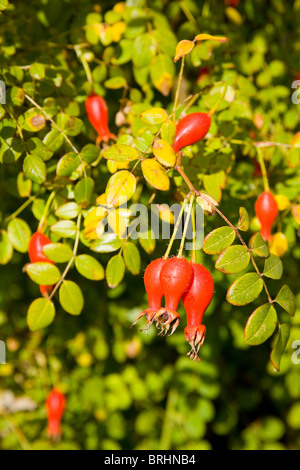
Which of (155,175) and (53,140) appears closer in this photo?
(155,175)

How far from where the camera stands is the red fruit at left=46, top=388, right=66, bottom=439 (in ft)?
5.30

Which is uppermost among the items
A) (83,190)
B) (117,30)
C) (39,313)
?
(117,30)

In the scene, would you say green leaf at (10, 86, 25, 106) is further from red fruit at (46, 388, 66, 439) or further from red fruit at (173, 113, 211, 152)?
red fruit at (46, 388, 66, 439)

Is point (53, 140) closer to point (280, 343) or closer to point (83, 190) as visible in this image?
point (83, 190)

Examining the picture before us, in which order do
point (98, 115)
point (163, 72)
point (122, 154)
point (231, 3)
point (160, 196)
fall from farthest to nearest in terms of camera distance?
1. point (231, 3)
2. point (160, 196)
3. point (163, 72)
4. point (98, 115)
5. point (122, 154)

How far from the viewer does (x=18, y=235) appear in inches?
45.8

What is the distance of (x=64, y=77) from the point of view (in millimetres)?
1120

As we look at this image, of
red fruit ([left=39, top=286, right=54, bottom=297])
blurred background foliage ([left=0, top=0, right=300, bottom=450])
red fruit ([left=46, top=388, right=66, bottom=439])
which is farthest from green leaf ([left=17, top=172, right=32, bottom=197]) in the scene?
red fruit ([left=46, top=388, right=66, bottom=439])

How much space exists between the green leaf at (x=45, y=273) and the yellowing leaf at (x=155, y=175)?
0.29m

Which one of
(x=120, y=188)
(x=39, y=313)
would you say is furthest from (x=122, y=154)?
(x=39, y=313)

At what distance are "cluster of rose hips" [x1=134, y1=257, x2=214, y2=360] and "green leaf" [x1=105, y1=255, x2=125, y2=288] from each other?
0.14m

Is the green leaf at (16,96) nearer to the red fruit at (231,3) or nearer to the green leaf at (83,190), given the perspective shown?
the green leaf at (83,190)

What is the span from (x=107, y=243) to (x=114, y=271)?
0.06m

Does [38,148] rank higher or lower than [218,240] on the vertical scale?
higher
